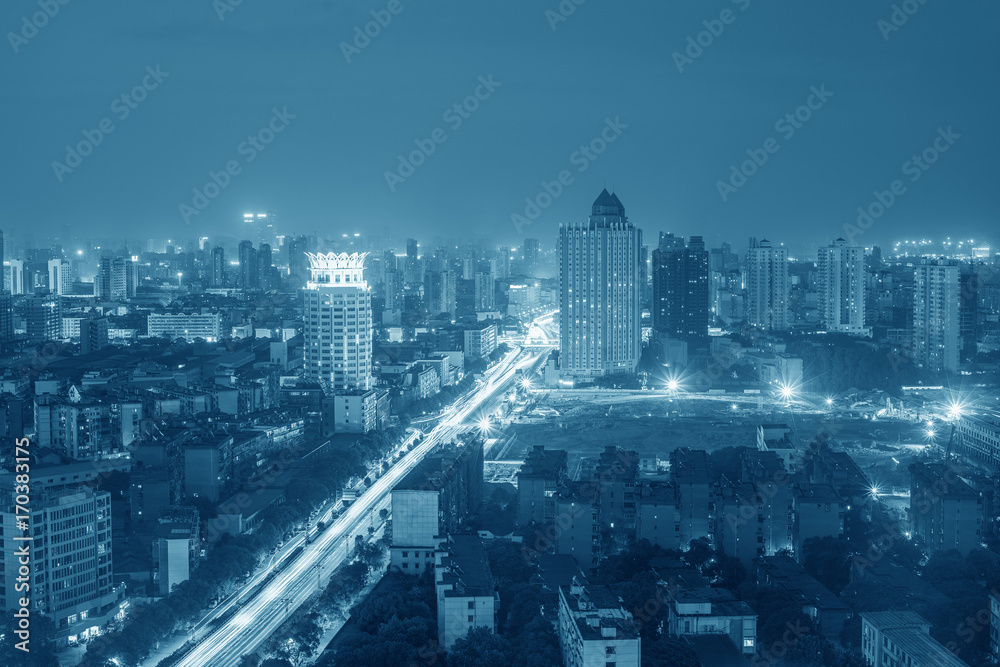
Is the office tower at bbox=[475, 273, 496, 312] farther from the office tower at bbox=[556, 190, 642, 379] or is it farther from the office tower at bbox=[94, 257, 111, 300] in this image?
the office tower at bbox=[556, 190, 642, 379]

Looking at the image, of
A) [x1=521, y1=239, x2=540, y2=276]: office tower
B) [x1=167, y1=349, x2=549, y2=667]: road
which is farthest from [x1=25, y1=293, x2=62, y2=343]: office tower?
[x1=521, y1=239, x2=540, y2=276]: office tower

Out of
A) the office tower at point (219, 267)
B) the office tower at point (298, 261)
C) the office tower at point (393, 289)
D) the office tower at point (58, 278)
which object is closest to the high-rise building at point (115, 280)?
the office tower at point (58, 278)

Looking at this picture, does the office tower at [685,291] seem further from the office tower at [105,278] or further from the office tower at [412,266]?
the office tower at [105,278]

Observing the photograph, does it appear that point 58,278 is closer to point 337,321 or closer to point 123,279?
point 123,279

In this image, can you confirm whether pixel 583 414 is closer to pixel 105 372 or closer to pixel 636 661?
pixel 105 372

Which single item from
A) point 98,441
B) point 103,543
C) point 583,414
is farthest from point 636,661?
point 583,414

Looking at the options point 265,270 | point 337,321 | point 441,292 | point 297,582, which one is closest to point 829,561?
point 297,582
